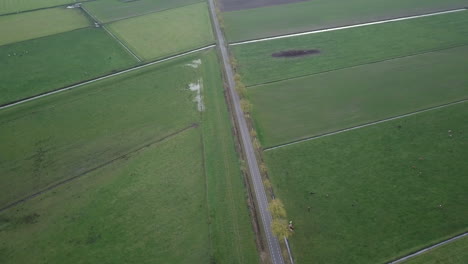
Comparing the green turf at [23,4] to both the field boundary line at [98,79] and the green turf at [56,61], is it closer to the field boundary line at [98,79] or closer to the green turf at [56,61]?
the green turf at [56,61]

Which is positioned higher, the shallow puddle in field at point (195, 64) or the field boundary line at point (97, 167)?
the shallow puddle in field at point (195, 64)

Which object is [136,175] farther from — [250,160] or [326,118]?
[326,118]

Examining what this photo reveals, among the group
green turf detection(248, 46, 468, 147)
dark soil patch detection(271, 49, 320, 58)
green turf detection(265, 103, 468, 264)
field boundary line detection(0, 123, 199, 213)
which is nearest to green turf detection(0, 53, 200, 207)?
field boundary line detection(0, 123, 199, 213)

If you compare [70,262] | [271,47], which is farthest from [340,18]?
[70,262]

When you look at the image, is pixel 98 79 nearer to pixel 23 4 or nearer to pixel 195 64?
pixel 195 64

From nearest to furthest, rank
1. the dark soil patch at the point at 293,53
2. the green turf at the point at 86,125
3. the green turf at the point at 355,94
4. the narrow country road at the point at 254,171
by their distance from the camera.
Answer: the narrow country road at the point at 254,171
the green turf at the point at 86,125
the green turf at the point at 355,94
the dark soil patch at the point at 293,53

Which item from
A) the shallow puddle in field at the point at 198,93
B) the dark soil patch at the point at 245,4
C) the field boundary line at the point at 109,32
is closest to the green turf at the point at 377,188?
the shallow puddle in field at the point at 198,93
